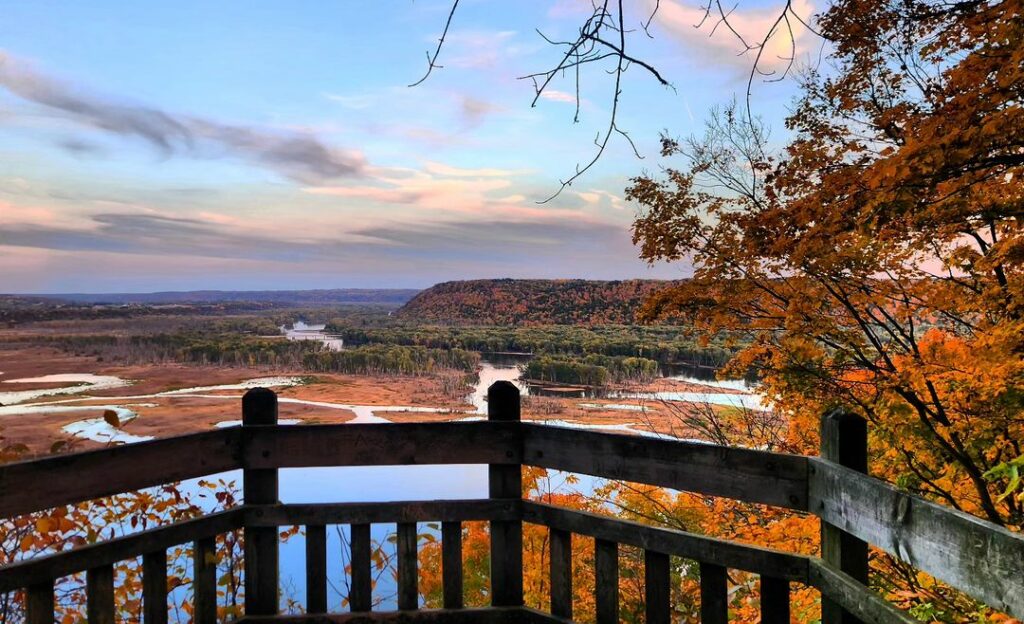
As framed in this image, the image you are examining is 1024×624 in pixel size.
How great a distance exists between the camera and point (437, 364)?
6669 centimetres

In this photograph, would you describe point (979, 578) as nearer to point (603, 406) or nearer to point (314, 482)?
point (603, 406)

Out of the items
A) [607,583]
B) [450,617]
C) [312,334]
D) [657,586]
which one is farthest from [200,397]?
[657,586]

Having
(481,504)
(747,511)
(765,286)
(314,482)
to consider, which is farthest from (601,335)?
(481,504)

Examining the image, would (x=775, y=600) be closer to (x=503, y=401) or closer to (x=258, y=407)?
(x=503, y=401)

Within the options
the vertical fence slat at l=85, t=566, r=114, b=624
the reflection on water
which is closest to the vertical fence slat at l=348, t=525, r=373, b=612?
the vertical fence slat at l=85, t=566, r=114, b=624

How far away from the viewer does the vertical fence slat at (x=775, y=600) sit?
9.43 feet

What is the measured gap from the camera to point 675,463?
10.1 feet

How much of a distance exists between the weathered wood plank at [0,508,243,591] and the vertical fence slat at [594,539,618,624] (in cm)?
189

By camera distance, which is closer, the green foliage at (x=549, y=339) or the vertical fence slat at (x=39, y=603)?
the vertical fence slat at (x=39, y=603)

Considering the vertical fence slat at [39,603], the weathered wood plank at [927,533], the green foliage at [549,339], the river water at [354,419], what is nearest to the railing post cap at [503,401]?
the weathered wood plank at [927,533]

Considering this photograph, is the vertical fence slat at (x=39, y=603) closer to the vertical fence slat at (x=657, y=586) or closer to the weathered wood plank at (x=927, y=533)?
the vertical fence slat at (x=657, y=586)

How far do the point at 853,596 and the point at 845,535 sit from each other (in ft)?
0.78

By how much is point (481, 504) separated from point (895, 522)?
1.98 metres

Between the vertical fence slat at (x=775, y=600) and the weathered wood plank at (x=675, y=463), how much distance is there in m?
0.34
